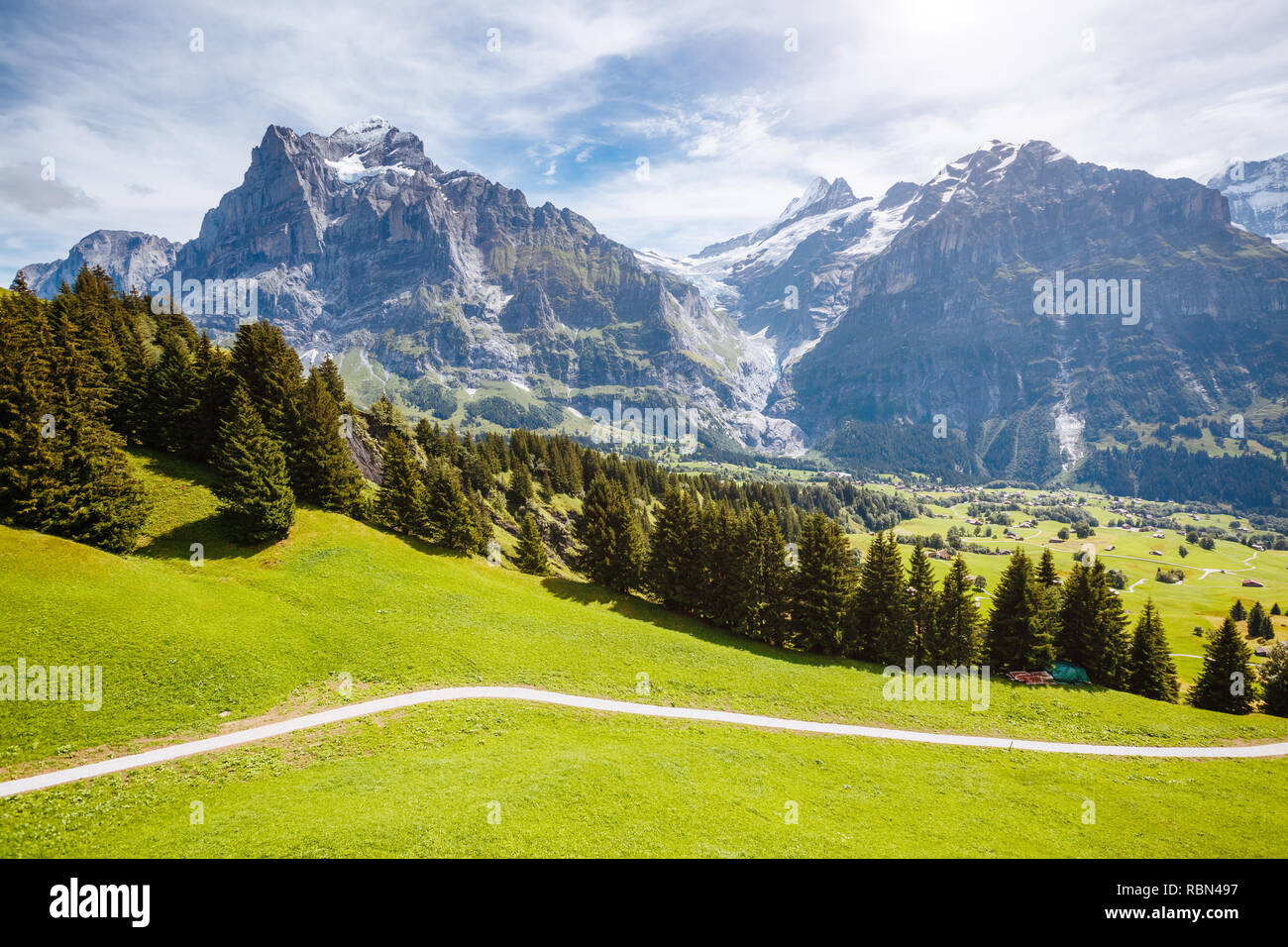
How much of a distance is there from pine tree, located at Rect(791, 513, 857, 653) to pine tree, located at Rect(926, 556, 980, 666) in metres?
8.48

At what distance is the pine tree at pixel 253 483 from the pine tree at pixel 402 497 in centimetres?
1115

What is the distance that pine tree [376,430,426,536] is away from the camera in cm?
5906

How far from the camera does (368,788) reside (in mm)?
23391

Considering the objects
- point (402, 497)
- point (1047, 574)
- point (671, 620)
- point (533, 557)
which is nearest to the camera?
point (671, 620)

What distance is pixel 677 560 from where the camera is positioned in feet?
204

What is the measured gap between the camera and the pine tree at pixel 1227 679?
166ft

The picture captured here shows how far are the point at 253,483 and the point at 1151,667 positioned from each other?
87.2 m

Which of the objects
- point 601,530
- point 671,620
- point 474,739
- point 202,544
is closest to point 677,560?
point 671,620

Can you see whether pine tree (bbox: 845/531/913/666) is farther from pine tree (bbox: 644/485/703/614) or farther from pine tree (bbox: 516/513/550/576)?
pine tree (bbox: 516/513/550/576)

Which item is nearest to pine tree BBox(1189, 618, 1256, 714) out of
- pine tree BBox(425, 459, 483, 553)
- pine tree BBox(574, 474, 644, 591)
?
pine tree BBox(574, 474, 644, 591)

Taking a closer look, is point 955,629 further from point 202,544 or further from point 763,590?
point 202,544

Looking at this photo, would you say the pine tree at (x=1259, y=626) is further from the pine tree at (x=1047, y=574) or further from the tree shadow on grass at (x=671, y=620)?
the tree shadow on grass at (x=671, y=620)
